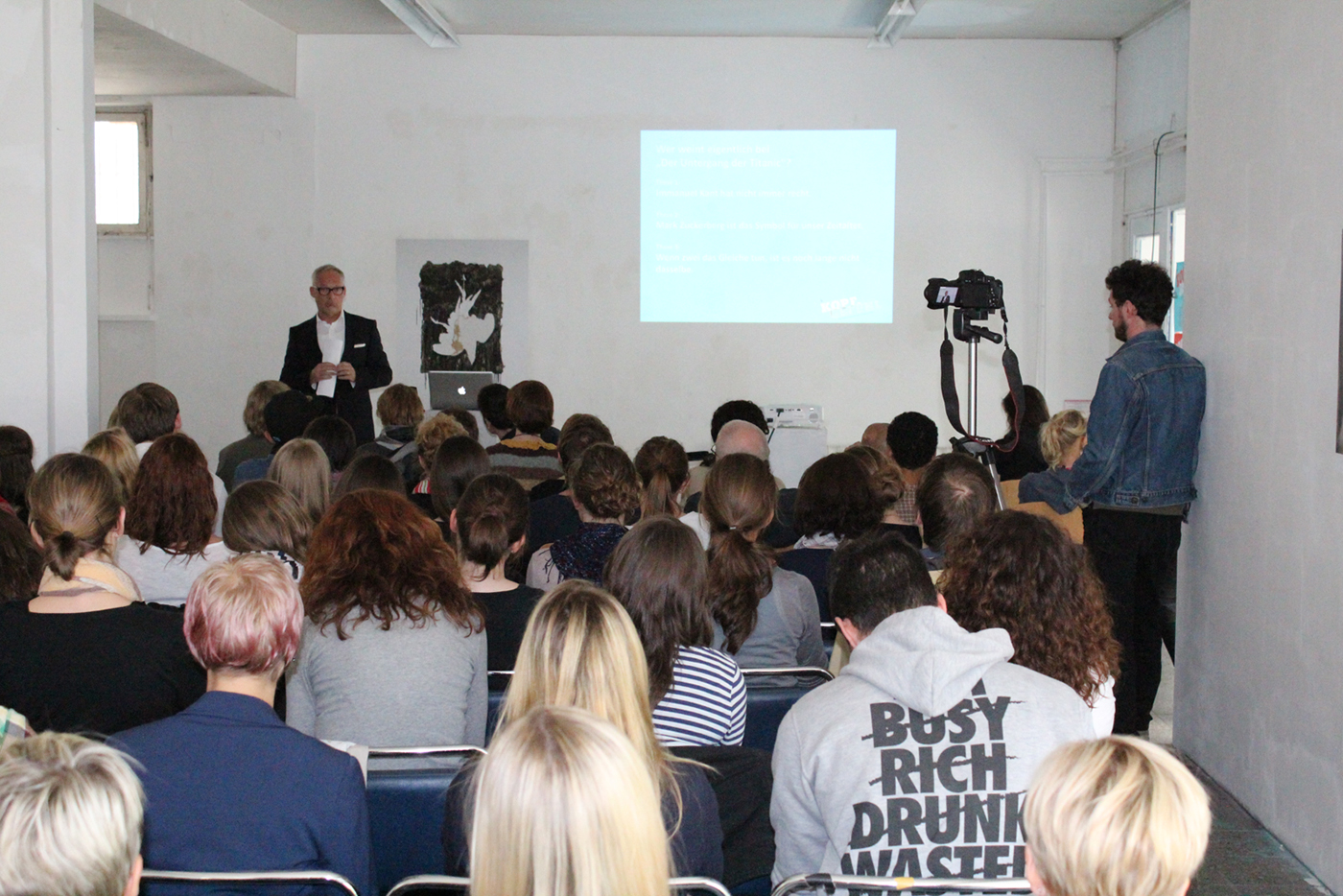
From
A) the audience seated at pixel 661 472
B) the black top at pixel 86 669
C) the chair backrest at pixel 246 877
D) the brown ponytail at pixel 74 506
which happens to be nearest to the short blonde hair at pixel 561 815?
the chair backrest at pixel 246 877

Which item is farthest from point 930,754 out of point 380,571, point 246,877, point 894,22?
point 894,22

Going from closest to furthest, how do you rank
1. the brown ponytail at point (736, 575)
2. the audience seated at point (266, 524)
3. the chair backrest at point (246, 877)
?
the chair backrest at point (246, 877), the brown ponytail at point (736, 575), the audience seated at point (266, 524)

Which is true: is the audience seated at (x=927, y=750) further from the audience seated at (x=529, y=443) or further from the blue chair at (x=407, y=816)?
the audience seated at (x=529, y=443)

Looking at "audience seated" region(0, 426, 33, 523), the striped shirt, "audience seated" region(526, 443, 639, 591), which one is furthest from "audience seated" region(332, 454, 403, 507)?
the striped shirt

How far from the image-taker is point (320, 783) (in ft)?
5.66

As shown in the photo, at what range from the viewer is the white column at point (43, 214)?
5062 mm

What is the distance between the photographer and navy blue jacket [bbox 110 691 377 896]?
1.67m

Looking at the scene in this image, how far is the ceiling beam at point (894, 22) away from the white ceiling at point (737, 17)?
71mm

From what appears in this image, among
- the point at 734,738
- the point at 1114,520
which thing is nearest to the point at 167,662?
the point at 734,738

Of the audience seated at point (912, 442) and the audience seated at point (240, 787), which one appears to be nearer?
the audience seated at point (240, 787)

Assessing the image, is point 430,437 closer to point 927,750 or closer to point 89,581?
point 89,581

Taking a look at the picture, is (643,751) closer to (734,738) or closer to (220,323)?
(734,738)

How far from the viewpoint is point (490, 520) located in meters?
2.93

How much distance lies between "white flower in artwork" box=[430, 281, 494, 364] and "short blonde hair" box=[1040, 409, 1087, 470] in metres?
4.91
